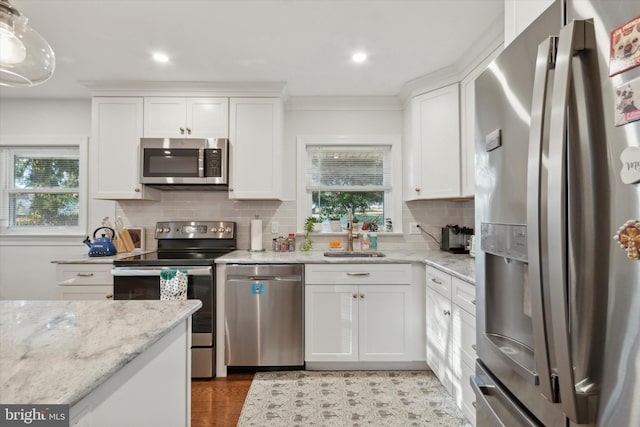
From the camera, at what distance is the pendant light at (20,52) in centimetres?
110

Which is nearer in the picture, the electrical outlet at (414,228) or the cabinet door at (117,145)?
the cabinet door at (117,145)

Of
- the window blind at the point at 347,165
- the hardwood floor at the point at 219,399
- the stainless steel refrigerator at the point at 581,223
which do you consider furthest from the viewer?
the window blind at the point at 347,165

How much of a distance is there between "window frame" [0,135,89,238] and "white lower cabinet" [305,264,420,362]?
250 cm

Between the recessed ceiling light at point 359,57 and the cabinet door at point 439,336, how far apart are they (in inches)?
73.1

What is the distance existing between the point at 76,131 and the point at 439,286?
12.3ft

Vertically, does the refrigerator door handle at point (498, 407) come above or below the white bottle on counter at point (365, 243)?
below

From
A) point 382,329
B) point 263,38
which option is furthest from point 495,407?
point 263,38

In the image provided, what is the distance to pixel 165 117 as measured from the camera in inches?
115

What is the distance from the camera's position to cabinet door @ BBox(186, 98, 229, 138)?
2.93 metres

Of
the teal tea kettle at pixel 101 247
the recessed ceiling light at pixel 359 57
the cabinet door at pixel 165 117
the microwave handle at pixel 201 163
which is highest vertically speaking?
the recessed ceiling light at pixel 359 57

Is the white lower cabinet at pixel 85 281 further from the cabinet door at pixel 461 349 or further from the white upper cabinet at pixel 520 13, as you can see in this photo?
the white upper cabinet at pixel 520 13

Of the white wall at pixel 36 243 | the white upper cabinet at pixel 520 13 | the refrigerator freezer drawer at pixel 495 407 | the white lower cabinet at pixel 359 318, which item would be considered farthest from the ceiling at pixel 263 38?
the refrigerator freezer drawer at pixel 495 407

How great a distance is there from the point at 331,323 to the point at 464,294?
1112mm

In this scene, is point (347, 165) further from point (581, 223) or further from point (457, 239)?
point (581, 223)
